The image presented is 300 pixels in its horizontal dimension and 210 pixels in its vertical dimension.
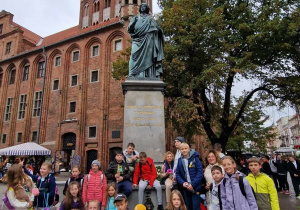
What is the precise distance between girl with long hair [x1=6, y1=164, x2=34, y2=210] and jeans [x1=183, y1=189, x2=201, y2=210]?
103 inches

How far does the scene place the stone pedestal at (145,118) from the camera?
6.54 metres

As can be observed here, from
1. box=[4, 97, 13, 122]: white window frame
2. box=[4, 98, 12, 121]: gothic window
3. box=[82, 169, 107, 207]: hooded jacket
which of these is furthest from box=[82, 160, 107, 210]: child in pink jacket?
box=[4, 98, 12, 121]: gothic window

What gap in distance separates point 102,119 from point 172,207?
18.2m

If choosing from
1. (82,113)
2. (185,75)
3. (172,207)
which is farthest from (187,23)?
(82,113)

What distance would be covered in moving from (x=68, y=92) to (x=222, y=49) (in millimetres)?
16948

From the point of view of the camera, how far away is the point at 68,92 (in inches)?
949

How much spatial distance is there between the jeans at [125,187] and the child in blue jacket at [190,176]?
1060 millimetres

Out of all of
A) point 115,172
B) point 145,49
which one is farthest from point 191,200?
point 145,49

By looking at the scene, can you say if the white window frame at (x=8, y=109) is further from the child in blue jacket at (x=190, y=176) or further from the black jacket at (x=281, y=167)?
the child in blue jacket at (x=190, y=176)

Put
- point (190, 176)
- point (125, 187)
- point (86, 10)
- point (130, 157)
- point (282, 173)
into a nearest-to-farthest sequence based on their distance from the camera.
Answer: point (190, 176), point (125, 187), point (130, 157), point (282, 173), point (86, 10)

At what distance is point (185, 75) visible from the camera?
1283cm

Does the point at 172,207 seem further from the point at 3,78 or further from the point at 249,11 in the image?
the point at 3,78

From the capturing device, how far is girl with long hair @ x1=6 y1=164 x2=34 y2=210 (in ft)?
11.3

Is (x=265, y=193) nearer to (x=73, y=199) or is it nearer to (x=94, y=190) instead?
(x=94, y=190)
